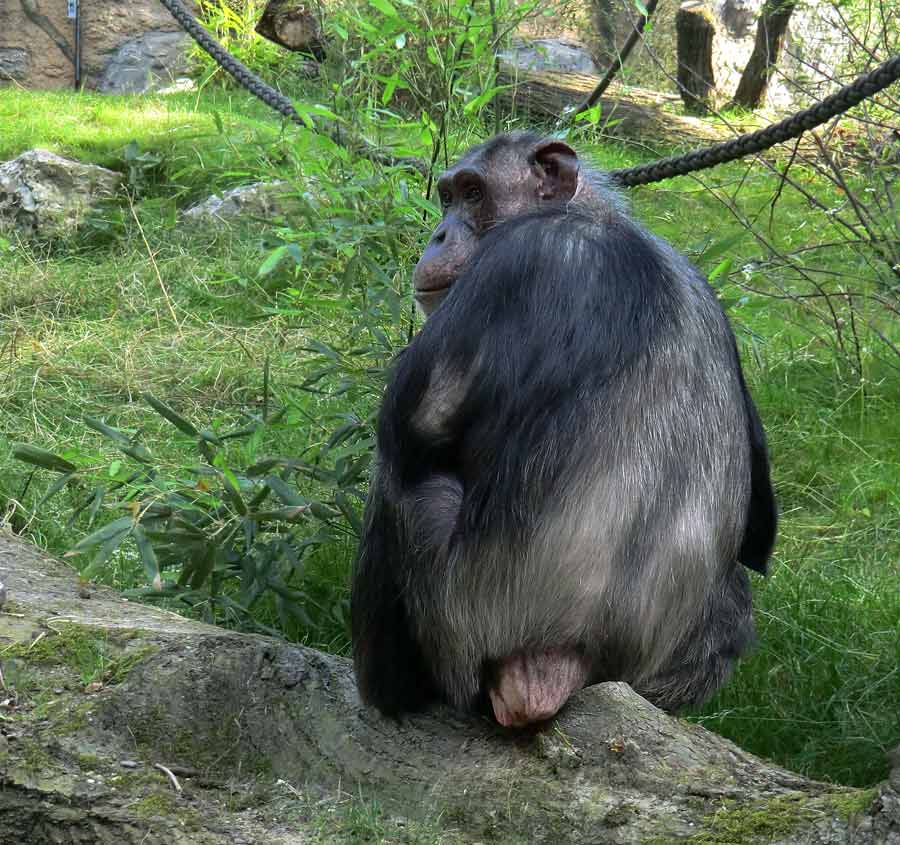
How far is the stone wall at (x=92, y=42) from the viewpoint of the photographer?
13367 mm

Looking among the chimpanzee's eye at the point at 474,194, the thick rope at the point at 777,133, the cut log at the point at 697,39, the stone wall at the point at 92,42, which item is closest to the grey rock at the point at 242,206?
the thick rope at the point at 777,133

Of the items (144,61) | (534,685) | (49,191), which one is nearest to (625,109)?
(49,191)

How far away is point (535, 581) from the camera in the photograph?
2.44 metres

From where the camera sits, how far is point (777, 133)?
3.52 meters

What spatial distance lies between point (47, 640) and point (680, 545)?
4.67ft

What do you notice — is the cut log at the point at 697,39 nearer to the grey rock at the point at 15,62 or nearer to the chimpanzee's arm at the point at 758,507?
the grey rock at the point at 15,62

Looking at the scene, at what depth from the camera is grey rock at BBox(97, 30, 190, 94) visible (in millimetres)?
13273

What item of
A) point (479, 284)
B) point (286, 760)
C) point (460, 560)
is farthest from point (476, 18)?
point (286, 760)

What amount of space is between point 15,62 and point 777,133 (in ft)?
38.5

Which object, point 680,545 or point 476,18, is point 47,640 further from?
point 476,18

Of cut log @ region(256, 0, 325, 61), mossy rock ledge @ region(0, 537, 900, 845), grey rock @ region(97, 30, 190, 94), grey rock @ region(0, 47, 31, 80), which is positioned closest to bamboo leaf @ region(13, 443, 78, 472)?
mossy rock ledge @ region(0, 537, 900, 845)

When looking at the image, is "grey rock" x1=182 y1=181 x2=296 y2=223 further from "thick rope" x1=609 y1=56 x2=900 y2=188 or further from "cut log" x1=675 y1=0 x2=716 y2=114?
"cut log" x1=675 y1=0 x2=716 y2=114

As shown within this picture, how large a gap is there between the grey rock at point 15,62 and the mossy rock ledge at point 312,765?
11.9 meters

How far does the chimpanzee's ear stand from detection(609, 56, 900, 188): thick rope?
60 cm
